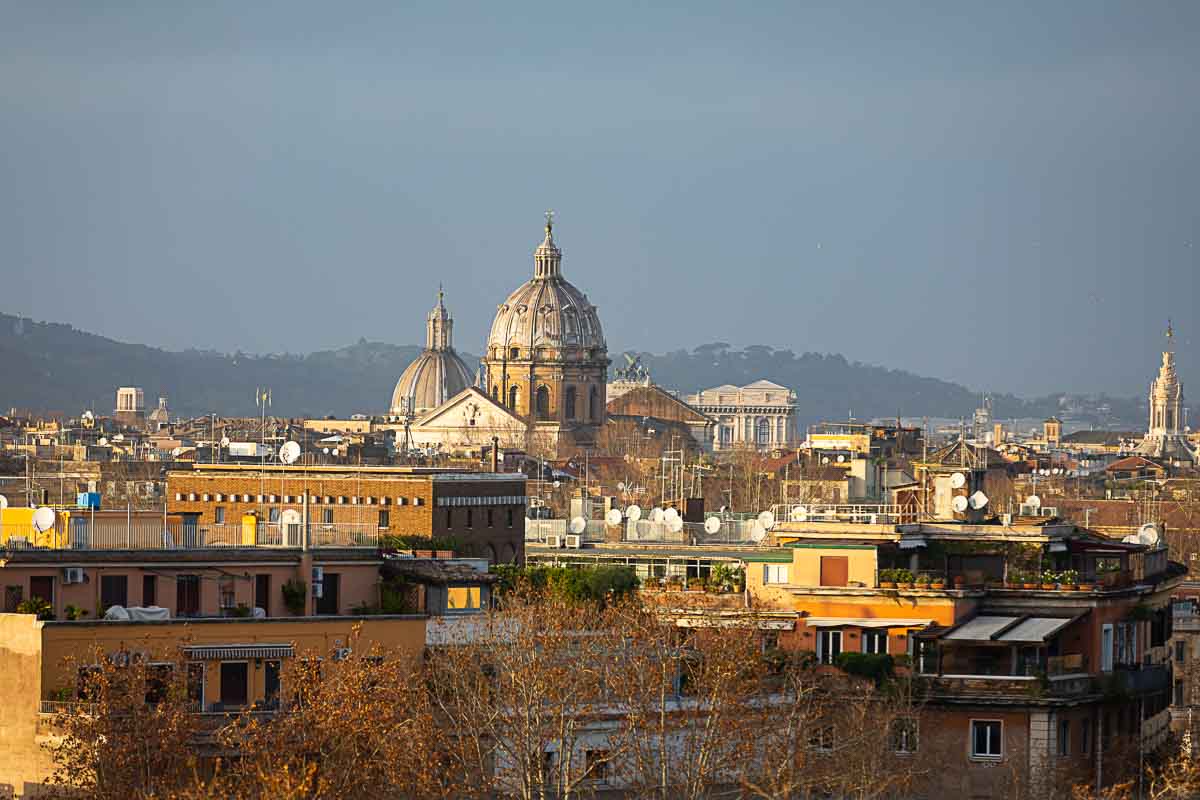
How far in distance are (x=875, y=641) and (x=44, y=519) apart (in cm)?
1075

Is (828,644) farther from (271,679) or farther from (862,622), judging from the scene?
(271,679)

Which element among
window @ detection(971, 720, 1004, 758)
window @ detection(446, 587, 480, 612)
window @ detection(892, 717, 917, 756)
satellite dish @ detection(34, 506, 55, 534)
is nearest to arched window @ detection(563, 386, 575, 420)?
window @ detection(971, 720, 1004, 758)

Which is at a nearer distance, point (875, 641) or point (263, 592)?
point (263, 592)

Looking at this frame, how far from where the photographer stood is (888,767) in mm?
37469

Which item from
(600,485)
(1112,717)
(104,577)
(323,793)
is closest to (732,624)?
(1112,717)

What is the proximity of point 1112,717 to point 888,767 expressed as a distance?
6.45 m

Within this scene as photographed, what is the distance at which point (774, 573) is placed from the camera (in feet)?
146

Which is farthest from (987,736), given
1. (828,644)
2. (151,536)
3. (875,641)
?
(151,536)

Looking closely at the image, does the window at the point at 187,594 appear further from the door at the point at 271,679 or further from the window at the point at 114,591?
the door at the point at 271,679

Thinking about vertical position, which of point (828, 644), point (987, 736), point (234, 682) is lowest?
point (987, 736)

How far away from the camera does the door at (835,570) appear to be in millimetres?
43625

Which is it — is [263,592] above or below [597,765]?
above

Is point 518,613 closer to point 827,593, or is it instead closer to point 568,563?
point 827,593

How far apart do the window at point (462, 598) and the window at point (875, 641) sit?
5.54 m
